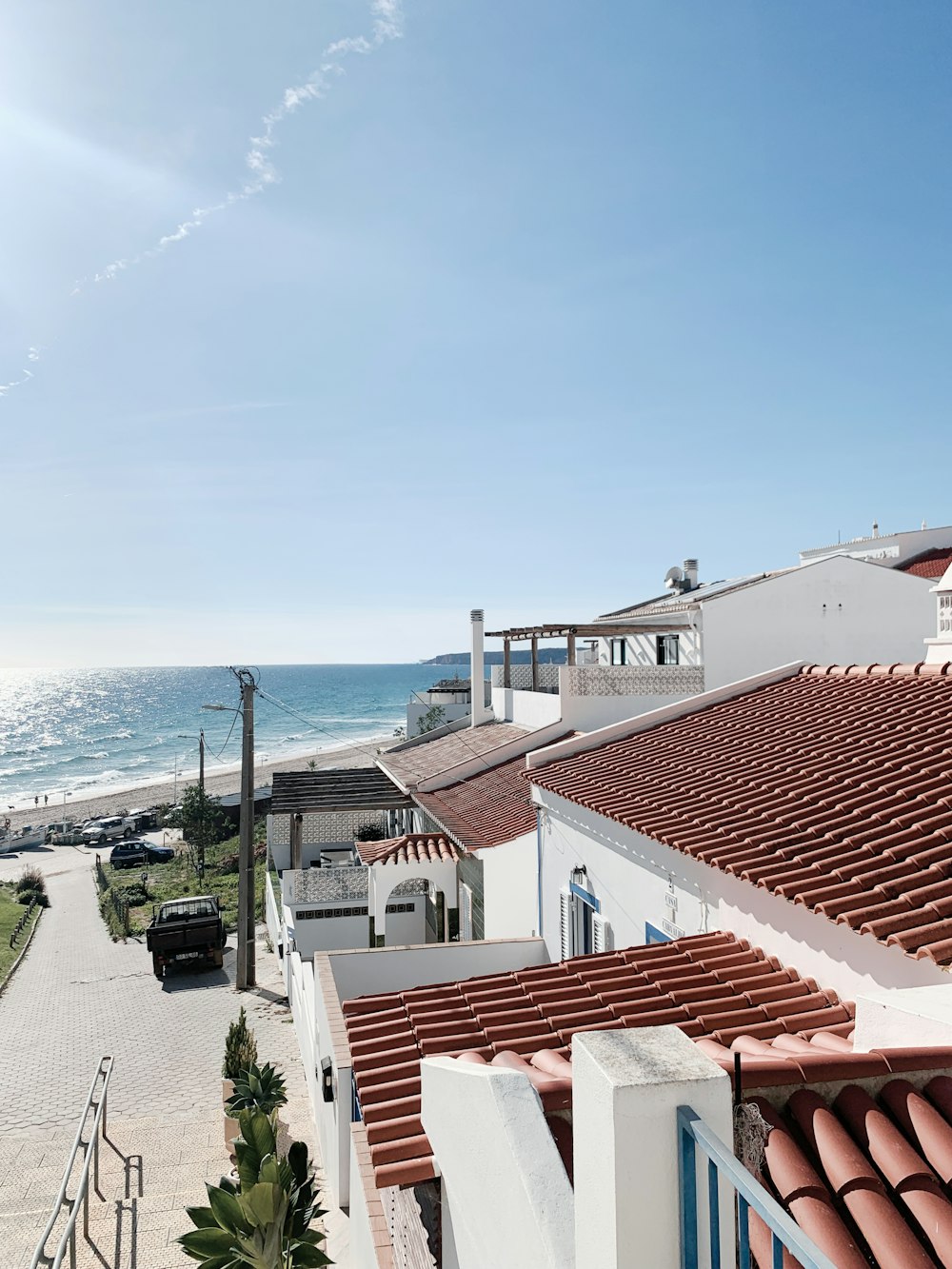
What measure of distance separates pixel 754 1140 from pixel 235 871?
38.2 m

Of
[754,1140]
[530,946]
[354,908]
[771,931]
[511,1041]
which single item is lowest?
[354,908]

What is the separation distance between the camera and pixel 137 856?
4591cm

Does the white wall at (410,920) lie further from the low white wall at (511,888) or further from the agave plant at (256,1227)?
the agave plant at (256,1227)

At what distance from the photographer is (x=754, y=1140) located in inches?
128

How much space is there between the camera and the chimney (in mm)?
27281

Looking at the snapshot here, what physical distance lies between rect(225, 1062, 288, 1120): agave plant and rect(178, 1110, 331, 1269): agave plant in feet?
12.1

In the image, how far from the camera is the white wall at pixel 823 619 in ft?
68.5

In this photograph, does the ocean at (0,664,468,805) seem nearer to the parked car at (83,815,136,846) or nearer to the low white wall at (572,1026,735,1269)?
the parked car at (83,815,136,846)

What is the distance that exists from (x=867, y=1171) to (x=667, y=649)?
2232 centimetres

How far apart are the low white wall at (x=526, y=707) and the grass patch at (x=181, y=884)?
39.3 ft

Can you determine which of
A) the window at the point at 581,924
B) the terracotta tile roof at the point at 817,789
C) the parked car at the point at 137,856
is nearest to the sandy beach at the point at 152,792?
the parked car at the point at 137,856

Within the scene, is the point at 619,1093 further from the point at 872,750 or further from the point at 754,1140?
the point at 872,750

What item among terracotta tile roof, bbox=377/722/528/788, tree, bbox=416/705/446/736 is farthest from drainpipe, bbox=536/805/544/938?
tree, bbox=416/705/446/736

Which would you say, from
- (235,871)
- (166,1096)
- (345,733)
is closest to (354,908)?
(166,1096)
